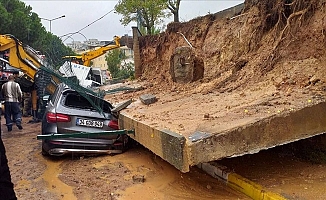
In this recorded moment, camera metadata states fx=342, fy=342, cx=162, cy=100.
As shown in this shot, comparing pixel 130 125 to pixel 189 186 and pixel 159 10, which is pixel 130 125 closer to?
pixel 189 186

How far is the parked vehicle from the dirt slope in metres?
0.62

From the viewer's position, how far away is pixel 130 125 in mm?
5820

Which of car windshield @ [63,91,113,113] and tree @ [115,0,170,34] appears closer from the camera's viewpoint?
car windshield @ [63,91,113,113]

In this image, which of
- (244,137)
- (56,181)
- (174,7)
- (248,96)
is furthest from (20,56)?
(174,7)

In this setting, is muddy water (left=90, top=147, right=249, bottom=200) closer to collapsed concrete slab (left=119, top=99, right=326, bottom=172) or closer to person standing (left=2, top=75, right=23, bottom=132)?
collapsed concrete slab (left=119, top=99, right=326, bottom=172)

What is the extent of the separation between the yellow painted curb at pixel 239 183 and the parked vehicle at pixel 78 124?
2.35 metres

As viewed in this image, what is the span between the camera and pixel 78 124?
654cm

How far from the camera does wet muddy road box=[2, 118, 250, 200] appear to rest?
4688 millimetres

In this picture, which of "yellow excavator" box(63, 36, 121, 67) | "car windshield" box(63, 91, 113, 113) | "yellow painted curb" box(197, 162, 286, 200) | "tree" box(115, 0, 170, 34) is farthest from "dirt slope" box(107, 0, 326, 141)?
"tree" box(115, 0, 170, 34)

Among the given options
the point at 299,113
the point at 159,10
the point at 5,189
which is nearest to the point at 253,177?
the point at 299,113

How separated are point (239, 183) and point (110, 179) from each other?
219 centimetres

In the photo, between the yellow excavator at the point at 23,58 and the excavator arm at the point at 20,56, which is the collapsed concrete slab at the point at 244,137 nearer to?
the yellow excavator at the point at 23,58

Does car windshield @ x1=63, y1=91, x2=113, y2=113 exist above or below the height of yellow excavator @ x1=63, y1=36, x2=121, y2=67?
below

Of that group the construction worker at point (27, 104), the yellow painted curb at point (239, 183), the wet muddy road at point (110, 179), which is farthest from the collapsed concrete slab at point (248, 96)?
the construction worker at point (27, 104)
